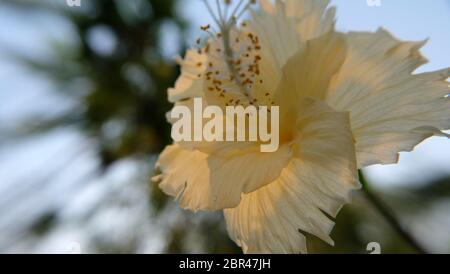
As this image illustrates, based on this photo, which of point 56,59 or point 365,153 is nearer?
point 365,153

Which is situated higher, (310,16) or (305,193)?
(310,16)

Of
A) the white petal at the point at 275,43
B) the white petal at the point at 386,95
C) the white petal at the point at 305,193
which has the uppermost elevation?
the white petal at the point at 275,43

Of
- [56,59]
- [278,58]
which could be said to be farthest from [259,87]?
[56,59]

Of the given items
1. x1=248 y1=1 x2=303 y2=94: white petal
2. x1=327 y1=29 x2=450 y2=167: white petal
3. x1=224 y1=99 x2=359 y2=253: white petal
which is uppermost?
x1=248 y1=1 x2=303 y2=94: white petal

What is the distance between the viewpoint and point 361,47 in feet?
1.07

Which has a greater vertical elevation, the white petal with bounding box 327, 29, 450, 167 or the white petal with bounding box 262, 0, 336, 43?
the white petal with bounding box 262, 0, 336, 43

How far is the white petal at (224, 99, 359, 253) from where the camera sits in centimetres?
29

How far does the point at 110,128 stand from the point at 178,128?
919mm

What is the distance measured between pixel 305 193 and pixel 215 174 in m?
0.06

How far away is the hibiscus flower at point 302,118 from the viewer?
0.30m

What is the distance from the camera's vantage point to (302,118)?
313 mm

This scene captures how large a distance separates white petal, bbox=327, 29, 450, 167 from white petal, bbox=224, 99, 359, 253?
2cm

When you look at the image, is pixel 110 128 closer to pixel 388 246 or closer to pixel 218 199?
pixel 388 246

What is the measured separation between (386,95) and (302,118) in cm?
5
